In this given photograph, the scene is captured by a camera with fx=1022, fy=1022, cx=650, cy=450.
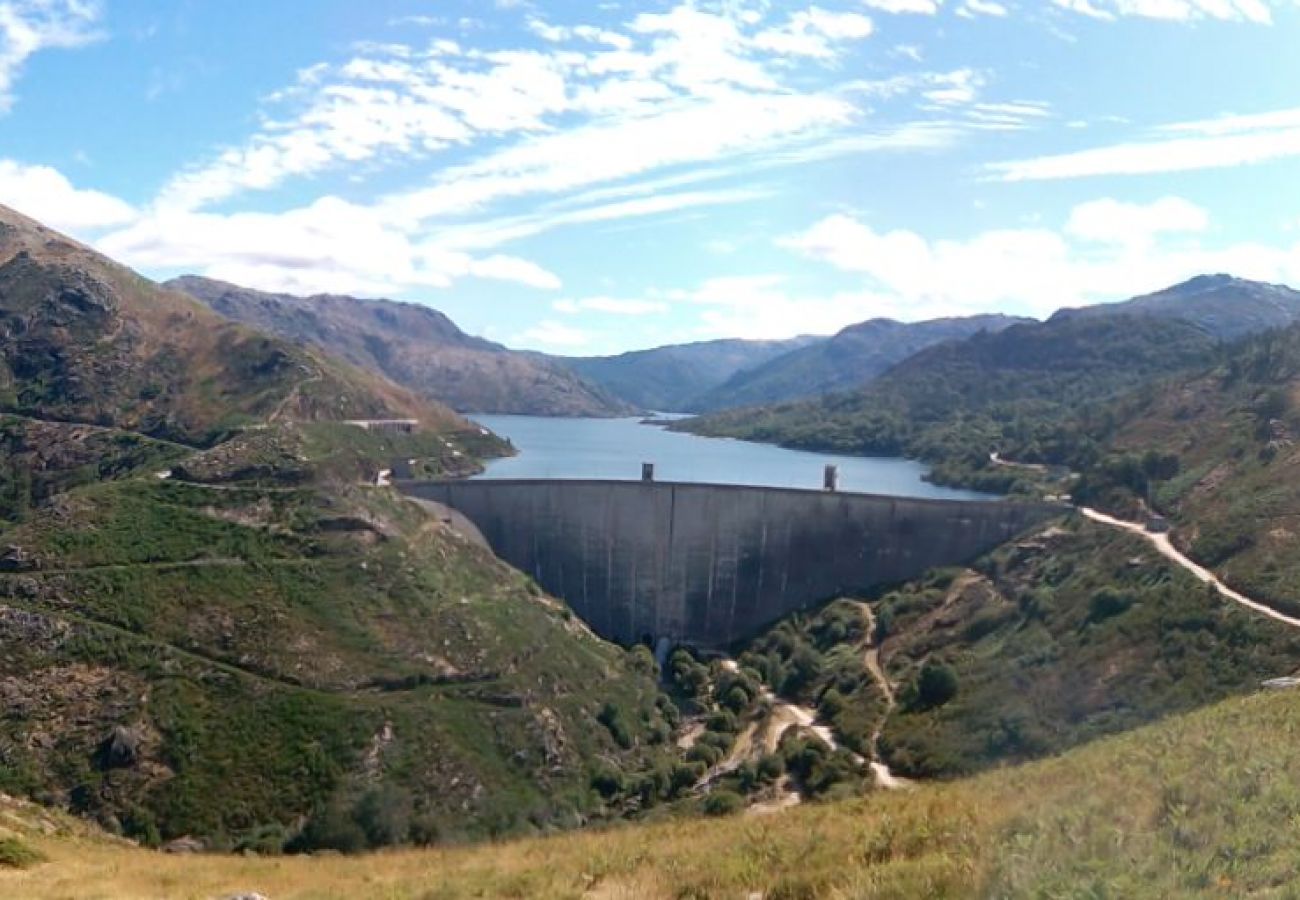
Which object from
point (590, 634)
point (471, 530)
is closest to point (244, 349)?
point (471, 530)

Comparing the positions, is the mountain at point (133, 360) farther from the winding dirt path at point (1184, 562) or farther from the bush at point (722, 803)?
the winding dirt path at point (1184, 562)

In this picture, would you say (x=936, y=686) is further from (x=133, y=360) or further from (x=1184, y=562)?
(x=133, y=360)

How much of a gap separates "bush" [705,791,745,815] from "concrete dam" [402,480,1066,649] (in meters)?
27.6

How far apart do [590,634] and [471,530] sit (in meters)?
12.3

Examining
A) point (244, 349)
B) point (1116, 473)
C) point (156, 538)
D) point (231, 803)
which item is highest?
point (244, 349)

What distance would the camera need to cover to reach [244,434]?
8388cm

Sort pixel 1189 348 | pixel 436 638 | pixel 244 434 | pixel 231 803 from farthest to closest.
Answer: pixel 1189 348 < pixel 244 434 < pixel 436 638 < pixel 231 803

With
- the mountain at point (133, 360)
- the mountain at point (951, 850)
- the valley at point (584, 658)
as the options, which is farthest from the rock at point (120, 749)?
the mountain at point (133, 360)

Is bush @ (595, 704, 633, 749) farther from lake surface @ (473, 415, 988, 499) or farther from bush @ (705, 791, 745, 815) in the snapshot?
lake surface @ (473, 415, 988, 499)

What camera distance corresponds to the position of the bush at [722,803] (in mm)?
39844

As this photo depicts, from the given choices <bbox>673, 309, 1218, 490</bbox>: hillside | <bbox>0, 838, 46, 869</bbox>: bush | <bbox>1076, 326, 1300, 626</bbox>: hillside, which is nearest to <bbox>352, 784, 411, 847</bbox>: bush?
<bbox>0, 838, 46, 869</bbox>: bush

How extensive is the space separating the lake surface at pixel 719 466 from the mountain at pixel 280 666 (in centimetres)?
4877


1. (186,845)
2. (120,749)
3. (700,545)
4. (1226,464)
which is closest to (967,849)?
(186,845)

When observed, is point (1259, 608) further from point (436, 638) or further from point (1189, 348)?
point (1189, 348)
